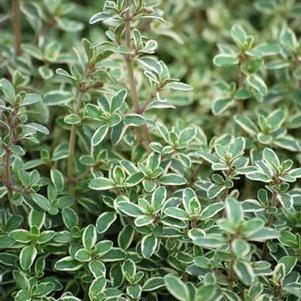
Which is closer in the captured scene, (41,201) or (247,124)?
(41,201)

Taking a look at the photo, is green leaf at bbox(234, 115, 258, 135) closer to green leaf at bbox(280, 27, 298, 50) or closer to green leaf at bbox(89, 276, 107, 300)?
green leaf at bbox(280, 27, 298, 50)

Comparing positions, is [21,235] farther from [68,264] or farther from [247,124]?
[247,124]

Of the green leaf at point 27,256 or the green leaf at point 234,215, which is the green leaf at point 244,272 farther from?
the green leaf at point 27,256

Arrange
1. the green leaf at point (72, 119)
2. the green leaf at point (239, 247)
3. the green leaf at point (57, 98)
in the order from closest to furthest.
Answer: the green leaf at point (239, 247)
the green leaf at point (72, 119)
the green leaf at point (57, 98)

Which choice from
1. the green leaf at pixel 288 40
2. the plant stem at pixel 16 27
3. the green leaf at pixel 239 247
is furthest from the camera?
the plant stem at pixel 16 27

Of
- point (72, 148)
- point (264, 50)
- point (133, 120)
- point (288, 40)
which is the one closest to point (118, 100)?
point (133, 120)

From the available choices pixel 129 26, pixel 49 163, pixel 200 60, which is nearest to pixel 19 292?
pixel 49 163

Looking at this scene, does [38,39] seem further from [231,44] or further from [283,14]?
[283,14]

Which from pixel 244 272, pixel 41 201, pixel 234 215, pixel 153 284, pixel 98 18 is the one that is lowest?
pixel 153 284

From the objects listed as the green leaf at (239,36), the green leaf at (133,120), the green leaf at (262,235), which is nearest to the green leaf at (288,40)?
the green leaf at (239,36)
